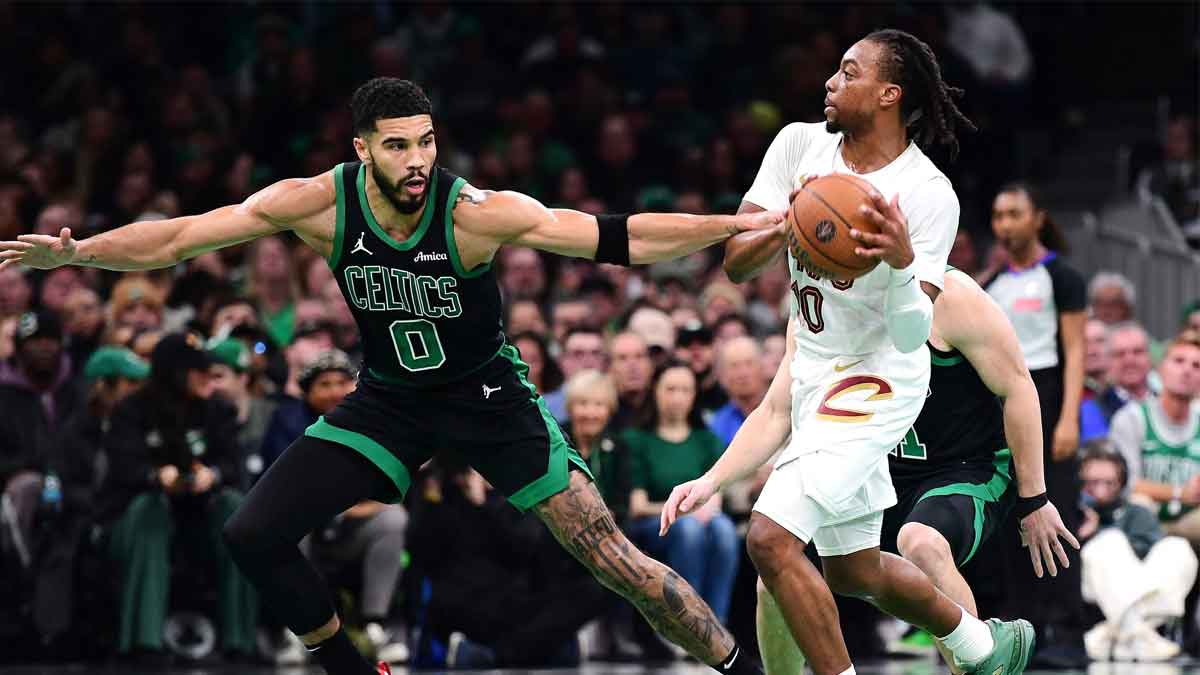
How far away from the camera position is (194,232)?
6.71 m

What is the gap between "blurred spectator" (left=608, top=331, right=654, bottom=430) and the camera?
11.1 meters

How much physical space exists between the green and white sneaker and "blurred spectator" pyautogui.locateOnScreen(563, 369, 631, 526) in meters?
3.77

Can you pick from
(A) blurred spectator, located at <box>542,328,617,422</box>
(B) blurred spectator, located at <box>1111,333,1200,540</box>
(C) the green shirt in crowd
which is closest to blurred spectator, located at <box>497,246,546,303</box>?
(A) blurred spectator, located at <box>542,328,617,422</box>

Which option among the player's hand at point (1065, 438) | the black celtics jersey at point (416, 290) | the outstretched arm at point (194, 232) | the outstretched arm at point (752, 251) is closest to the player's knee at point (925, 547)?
the outstretched arm at point (752, 251)

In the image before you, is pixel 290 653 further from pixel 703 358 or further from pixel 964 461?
pixel 964 461

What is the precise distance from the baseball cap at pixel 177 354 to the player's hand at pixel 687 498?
4620 mm

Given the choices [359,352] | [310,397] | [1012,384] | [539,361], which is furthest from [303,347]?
[1012,384]

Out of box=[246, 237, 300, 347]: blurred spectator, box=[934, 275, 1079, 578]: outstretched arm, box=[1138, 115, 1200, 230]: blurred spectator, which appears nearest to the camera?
box=[934, 275, 1079, 578]: outstretched arm

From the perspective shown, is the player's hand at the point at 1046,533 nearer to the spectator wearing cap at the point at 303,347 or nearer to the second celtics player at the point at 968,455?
the second celtics player at the point at 968,455

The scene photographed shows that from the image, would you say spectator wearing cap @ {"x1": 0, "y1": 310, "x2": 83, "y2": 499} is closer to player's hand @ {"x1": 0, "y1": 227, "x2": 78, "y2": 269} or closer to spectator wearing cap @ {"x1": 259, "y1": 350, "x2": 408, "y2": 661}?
spectator wearing cap @ {"x1": 259, "y1": 350, "x2": 408, "y2": 661}

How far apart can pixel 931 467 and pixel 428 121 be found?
7.29 ft

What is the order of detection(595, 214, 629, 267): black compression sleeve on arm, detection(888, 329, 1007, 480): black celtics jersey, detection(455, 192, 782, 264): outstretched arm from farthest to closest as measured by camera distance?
detection(888, 329, 1007, 480): black celtics jersey < detection(595, 214, 629, 267): black compression sleeve on arm < detection(455, 192, 782, 264): outstretched arm

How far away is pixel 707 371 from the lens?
1157 centimetres

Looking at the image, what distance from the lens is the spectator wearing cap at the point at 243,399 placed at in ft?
35.2
